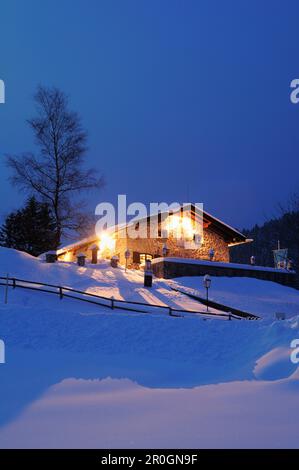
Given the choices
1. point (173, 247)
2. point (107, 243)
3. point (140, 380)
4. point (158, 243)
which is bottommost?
point (140, 380)

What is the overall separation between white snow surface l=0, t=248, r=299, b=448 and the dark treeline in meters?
11.2

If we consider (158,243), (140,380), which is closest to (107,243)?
(158,243)

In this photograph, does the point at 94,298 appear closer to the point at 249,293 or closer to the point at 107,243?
the point at 249,293

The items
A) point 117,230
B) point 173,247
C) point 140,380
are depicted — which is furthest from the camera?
point 173,247

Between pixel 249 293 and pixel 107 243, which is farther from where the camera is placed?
pixel 107 243

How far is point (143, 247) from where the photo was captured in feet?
106

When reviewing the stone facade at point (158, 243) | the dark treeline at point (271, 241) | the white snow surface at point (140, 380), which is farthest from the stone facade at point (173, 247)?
the white snow surface at point (140, 380)

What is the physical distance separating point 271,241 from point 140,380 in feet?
130

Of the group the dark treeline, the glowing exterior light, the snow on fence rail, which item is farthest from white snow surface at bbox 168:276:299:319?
the glowing exterior light

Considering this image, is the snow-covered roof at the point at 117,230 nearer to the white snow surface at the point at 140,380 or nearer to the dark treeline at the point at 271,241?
the dark treeline at the point at 271,241

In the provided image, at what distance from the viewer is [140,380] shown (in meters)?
9.55

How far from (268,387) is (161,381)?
2.48 meters
